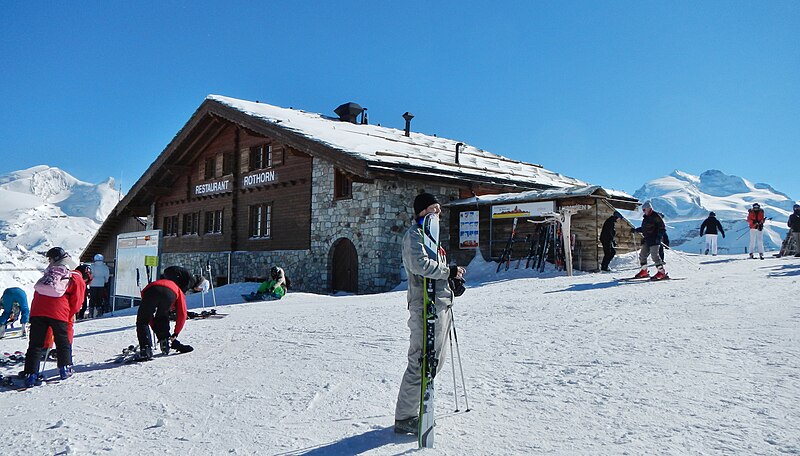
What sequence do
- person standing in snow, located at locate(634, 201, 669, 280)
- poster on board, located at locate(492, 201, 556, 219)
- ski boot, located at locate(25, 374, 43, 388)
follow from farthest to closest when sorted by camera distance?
poster on board, located at locate(492, 201, 556, 219) → person standing in snow, located at locate(634, 201, 669, 280) → ski boot, located at locate(25, 374, 43, 388)

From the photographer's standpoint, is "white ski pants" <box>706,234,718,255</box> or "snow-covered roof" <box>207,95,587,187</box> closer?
"snow-covered roof" <box>207,95,587,187</box>

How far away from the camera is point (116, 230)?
2920 cm

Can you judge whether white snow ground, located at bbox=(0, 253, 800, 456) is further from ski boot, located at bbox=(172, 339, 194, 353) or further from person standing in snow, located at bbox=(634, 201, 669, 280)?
person standing in snow, located at bbox=(634, 201, 669, 280)

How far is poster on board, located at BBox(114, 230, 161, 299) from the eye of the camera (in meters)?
13.7

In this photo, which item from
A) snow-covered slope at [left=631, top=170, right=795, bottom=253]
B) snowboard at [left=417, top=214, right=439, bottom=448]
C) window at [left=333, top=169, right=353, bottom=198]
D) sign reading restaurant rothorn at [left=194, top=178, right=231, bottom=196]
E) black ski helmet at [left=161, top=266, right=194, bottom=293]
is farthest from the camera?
snow-covered slope at [left=631, top=170, right=795, bottom=253]

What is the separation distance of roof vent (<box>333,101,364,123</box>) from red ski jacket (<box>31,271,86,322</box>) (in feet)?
59.5

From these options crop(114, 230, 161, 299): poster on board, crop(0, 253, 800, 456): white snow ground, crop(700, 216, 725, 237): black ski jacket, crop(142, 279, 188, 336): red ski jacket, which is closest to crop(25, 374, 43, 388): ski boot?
crop(0, 253, 800, 456): white snow ground

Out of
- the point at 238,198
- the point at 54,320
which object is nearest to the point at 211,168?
the point at 238,198

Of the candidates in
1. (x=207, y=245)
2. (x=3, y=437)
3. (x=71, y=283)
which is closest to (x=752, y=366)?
(x=3, y=437)

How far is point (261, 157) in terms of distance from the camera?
20344 mm

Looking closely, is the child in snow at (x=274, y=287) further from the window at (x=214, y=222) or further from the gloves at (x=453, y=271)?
the gloves at (x=453, y=271)

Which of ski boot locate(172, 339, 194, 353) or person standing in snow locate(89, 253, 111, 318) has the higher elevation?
person standing in snow locate(89, 253, 111, 318)

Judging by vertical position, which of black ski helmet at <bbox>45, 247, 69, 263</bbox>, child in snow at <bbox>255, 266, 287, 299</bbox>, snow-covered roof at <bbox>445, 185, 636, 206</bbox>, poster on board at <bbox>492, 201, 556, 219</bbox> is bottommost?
child in snow at <bbox>255, 266, 287, 299</bbox>

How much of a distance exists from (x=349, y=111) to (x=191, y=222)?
25.6 ft
